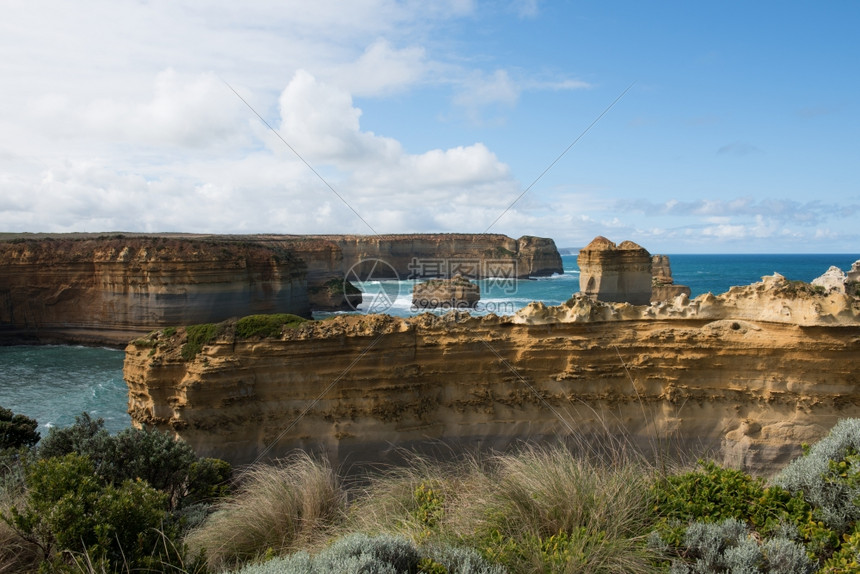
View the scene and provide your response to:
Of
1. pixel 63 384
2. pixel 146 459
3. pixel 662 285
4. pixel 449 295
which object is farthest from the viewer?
pixel 449 295

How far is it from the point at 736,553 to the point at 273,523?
4052 mm

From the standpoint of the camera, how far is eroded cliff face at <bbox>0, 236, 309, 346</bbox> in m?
37.0

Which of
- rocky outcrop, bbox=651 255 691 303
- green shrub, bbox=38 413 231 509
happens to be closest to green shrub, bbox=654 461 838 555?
green shrub, bbox=38 413 231 509

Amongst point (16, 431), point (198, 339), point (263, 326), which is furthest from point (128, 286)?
point (263, 326)

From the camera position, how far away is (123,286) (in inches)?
1487

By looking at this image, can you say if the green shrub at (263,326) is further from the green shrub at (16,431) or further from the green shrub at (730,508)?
the green shrub at (730,508)

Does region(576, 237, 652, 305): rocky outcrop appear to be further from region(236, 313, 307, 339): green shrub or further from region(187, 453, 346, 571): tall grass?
region(187, 453, 346, 571): tall grass

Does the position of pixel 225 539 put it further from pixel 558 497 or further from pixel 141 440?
pixel 141 440

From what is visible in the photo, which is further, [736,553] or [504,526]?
[504,526]

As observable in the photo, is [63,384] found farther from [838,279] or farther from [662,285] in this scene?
[838,279]

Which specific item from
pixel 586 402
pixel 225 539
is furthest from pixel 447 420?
pixel 225 539

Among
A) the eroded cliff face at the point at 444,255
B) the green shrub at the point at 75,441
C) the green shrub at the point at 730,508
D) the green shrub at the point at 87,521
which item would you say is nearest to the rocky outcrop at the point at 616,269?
the green shrub at the point at 75,441

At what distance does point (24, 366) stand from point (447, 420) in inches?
1256

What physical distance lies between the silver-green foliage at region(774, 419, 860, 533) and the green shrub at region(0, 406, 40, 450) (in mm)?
15059
